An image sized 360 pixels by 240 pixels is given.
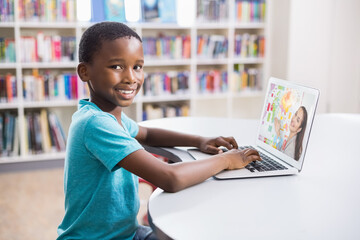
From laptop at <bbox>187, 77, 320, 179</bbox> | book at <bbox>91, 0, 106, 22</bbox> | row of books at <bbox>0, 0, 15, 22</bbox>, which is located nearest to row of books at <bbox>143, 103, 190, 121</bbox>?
book at <bbox>91, 0, 106, 22</bbox>

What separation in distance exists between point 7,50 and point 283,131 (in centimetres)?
287

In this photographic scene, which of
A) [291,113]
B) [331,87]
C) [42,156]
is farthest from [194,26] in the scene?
[291,113]

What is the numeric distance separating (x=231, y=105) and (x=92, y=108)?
3.43 m

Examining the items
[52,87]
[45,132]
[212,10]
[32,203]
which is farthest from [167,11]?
[32,203]

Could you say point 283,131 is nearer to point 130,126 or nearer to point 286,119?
point 286,119

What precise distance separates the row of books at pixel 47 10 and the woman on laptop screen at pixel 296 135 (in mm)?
2831

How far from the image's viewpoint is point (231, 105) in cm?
454

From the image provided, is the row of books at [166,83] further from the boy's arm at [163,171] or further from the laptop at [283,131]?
the boy's arm at [163,171]

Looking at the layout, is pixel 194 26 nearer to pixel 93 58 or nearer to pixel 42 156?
pixel 42 156

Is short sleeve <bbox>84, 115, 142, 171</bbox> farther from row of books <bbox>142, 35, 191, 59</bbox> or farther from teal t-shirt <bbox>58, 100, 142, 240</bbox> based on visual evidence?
row of books <bbox>142, 35, 191, 59</bbox>

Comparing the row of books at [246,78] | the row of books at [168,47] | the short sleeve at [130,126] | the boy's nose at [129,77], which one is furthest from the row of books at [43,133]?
the boy's nose at [129,77]

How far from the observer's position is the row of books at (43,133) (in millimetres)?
3656

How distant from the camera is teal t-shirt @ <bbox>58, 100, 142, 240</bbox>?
1.12m

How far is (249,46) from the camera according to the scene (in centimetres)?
429
